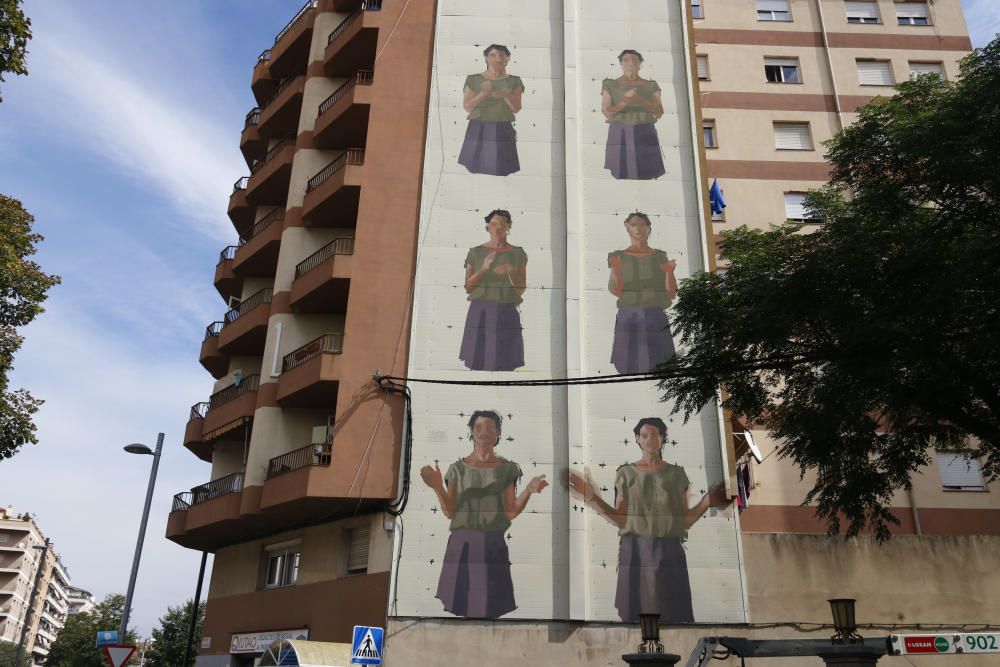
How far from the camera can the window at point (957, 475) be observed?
2362cm

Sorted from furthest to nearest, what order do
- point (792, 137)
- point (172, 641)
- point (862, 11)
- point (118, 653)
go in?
1. point (172, 641)
2. point (862, 11)
3. point (792, 137)
4. point (118, 653)

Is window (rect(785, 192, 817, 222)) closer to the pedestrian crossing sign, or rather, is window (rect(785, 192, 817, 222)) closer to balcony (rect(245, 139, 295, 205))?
balcony (rect(245, 139, 295, 205))

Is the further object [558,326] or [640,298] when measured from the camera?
[640,298]

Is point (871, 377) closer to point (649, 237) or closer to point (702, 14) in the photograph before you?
point (649, 237)

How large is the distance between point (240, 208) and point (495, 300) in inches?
515

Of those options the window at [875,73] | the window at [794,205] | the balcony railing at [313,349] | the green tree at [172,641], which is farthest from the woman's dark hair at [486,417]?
the green tree at [172,641]

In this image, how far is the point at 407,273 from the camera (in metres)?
22.6

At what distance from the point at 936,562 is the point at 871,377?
10.2 metres

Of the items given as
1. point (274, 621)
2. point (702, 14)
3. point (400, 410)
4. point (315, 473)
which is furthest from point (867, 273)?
point (702, 14)

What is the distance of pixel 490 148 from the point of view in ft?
79.3

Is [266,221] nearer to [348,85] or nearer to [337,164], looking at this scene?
[337,164]

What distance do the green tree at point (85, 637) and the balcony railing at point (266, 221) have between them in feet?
98.9

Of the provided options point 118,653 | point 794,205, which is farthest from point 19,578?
point 794,205

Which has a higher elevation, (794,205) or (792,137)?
(792,137)
